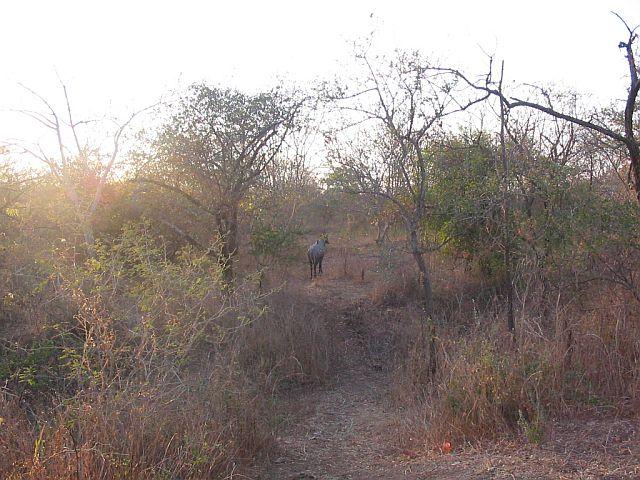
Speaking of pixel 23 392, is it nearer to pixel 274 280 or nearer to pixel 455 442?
pixel 455 442

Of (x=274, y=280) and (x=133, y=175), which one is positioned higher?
(x=133, y=175)

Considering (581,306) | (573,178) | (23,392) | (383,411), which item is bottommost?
(383,411)

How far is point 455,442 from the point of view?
593 centimetres

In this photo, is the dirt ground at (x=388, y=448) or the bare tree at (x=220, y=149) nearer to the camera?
the dirt ground at (x=388, y=448)

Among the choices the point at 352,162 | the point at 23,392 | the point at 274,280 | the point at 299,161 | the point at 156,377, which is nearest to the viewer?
the point at 156,377

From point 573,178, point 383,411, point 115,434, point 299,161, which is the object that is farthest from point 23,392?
point 299,161

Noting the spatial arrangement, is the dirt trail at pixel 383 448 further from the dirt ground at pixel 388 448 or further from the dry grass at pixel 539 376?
the dry grass at pixel 539 376

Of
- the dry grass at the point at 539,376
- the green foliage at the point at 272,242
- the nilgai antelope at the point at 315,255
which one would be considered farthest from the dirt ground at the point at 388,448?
the nilgai antelope at the point at 315,255

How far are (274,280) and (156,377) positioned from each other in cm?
770

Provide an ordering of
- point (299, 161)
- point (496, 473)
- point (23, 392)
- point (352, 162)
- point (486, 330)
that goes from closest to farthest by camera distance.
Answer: point (496, 473), point (23, 392), point (486, 330), point (352, 162), point (299, 161)

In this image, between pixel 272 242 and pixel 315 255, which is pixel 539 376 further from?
pixel 315 255

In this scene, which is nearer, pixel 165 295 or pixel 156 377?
pixel 156 377

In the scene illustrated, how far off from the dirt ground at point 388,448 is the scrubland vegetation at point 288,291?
0.14m

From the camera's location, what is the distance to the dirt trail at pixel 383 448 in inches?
190
